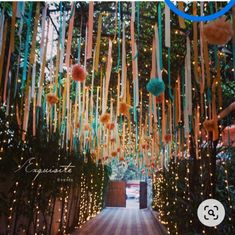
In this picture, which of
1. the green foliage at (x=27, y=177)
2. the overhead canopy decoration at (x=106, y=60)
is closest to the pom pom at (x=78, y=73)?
the overhead canopy decoration at (x=106, y=60)

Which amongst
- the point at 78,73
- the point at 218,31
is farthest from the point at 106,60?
the point at 218,31

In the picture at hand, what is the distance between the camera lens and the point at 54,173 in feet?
16.7

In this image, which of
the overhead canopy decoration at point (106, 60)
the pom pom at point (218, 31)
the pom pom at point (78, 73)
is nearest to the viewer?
the pom pom at point (218, 31)

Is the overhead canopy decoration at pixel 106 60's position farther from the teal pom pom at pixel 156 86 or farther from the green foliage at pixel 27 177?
the green foliage at pixel 27 177

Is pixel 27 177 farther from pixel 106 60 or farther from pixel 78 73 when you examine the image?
pixel 106 60

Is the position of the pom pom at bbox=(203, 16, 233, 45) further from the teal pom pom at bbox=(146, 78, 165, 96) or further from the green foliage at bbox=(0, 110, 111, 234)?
the green foliage at bbox=(0, 110, 111, 234)

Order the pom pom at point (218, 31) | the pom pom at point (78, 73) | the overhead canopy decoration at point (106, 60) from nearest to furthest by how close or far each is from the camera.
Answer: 1. the pom pom at point (218, 31)
2. the overhead canopy decoration at point (106, 60)
3. the pom pom at point (78, 73)

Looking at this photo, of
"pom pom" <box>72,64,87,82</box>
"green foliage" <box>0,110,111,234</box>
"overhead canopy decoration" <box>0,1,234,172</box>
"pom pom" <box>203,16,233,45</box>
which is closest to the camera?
"pom pom" <box>203,16,233,45</box>

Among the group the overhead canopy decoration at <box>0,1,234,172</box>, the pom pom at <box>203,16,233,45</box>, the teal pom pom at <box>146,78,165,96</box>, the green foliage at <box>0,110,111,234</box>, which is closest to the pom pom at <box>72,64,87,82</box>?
the overhead canopy decoration at <box>0,1,234,172</box>

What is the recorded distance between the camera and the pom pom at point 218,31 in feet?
5.27

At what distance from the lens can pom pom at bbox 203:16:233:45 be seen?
1606 millimetres

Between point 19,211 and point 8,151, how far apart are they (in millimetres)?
812

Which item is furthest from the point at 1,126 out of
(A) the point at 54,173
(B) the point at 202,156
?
(B) the point at 202,156

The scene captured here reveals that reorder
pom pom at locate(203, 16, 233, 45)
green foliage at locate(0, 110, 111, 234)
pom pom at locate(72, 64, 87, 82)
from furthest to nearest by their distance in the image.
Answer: green foliage at locate(0, 110, 111, 234) → pom pom at locate(72, 64, 87, 82) → pom pom at locate(203, 16, 233, 45)
